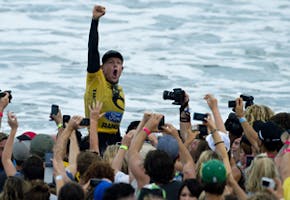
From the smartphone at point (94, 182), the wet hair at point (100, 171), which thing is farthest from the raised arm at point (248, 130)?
the smartphone at point (94, 182)

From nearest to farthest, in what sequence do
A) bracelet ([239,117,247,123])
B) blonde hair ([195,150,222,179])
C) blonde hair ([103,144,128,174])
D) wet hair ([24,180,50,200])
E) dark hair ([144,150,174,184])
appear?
1. wet hair ([24,180,50,200])
2. dark hair ([144,150,174,184])
3. blonde hair ([195,150,222,179])
4. blonde hair ([103,144,128,174])
5. bracelet ([239,117,247,123])

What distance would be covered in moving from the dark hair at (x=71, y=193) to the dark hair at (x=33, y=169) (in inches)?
48.1

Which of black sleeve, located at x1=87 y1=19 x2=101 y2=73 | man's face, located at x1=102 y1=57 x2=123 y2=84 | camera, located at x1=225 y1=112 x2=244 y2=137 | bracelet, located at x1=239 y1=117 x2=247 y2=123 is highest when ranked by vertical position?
black sleeve, located at x1=87 y1=19 x2=101 y2=73

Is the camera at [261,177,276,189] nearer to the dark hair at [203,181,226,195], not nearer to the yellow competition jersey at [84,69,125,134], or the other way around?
the dark hair at [203,181,226,195]

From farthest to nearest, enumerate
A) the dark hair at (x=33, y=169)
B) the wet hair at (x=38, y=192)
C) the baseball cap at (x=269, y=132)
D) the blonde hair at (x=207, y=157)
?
1. the baseball cap at (x=269, y=132)
2. the dark hair at (x=33, y=169)
3. the blonde hair at (x=207, y=157)
4. the wet hair at (x=38, y=192)

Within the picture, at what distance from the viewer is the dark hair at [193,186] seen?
23.6 feet

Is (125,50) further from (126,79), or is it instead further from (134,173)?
(134,173)

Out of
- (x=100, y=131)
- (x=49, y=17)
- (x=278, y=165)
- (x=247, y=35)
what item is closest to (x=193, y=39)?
(x=247, y=35)

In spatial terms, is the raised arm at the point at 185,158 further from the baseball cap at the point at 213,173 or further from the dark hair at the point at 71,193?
the dark hair at the point at 71,193

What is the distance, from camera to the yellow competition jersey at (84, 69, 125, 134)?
1041 centimetres

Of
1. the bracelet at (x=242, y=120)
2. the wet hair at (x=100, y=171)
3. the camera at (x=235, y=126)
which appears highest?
the bracelet at (x=242, y=120)

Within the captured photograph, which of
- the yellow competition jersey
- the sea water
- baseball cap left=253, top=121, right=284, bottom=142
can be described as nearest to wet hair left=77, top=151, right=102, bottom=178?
baseball cap left=253, top=121, right=284, bottom=142

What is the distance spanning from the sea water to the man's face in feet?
19.3

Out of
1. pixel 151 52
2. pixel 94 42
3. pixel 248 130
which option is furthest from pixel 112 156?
pixel 151 52
